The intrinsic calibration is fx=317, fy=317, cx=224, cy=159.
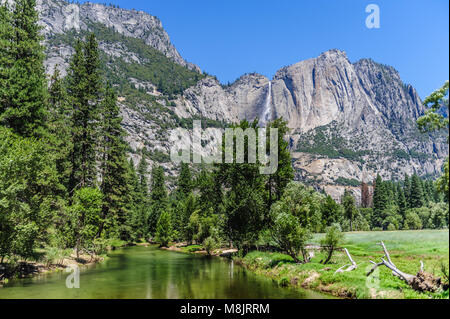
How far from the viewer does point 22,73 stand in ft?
91.7

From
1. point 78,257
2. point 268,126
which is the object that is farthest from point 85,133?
point 268,126

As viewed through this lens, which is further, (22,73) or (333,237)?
(22,73)

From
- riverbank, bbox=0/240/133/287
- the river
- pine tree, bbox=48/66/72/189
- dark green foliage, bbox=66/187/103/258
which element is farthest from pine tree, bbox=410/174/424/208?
pine tree, bbox=48/66/72/189

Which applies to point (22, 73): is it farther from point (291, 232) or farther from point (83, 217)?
point (291, 232)

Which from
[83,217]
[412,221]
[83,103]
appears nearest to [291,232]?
[83,217]

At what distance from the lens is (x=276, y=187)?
42938 millimetres

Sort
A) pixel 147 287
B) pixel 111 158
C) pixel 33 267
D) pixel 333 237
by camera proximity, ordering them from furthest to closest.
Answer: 1. pixel 111 158
2. pixel 33 267
3. pixel 333 237
4. pixel 147 287

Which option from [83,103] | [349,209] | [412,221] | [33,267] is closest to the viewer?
[33,267]

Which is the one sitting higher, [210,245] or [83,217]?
[83,217]

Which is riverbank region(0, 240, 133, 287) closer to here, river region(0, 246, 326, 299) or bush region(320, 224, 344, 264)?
river region(0, 246, 326, 299)

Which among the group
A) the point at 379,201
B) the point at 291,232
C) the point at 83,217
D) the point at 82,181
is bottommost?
the point at 291,232

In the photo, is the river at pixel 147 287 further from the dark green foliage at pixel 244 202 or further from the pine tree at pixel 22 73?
the dark green foliage at pixel 244 202
